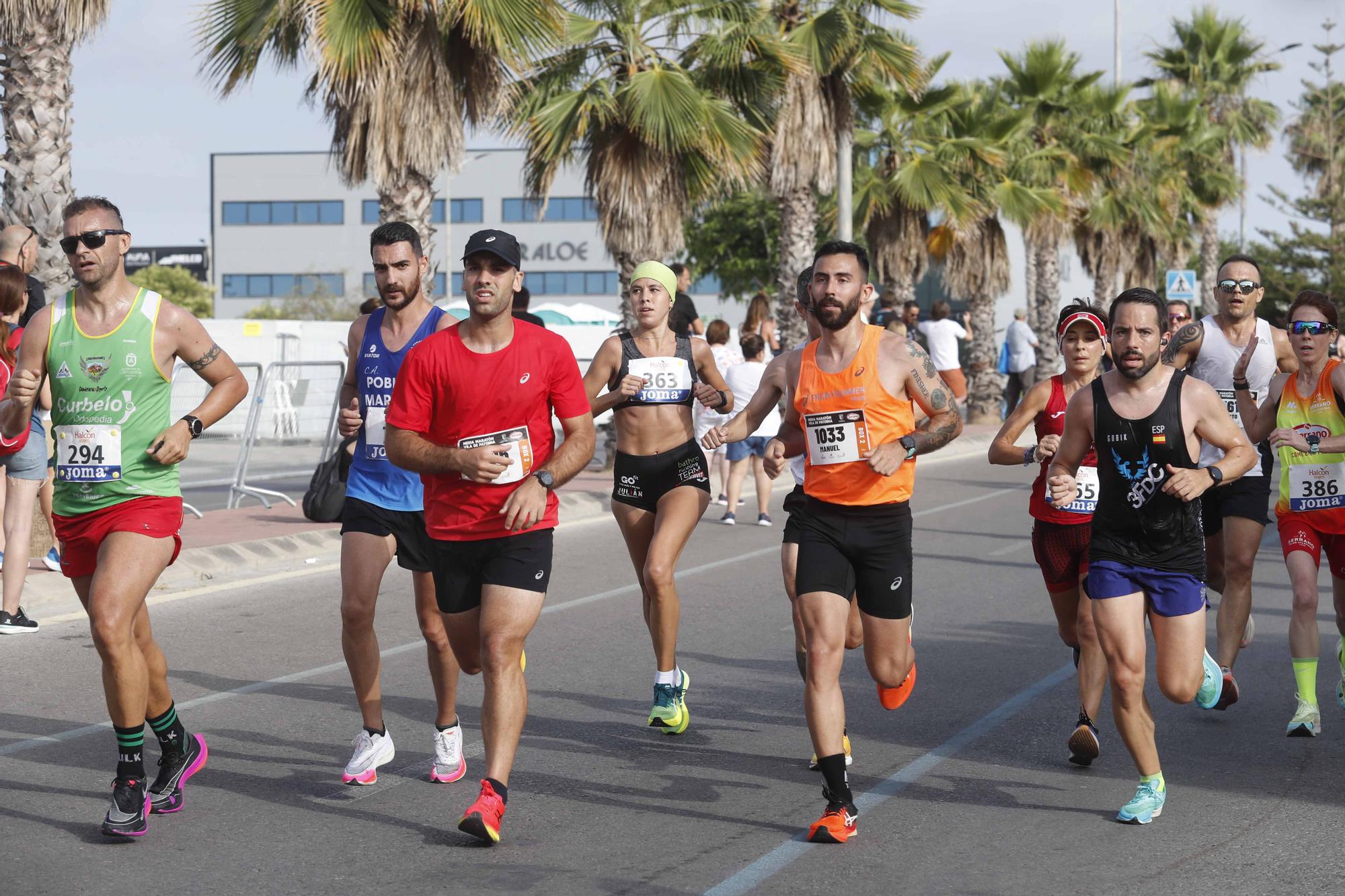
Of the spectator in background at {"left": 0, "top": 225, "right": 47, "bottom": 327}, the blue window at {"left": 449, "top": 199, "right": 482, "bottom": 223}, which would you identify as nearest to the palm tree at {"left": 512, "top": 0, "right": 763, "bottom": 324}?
the spectator in background at {"left": 0, "top": 225, "right": 47, "bottom": 327}

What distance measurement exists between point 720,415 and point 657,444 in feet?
25.1

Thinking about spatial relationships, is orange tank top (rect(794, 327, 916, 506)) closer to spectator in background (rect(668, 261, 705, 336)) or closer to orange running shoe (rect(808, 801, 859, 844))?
orange running shoe (rect(808, 801, 859, 844))

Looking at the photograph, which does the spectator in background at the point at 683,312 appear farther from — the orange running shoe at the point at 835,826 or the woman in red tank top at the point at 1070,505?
the orange running shoe at the point at 835,826

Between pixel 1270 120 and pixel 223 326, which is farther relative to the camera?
pixel 1270 120

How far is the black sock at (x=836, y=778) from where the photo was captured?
5.20 metres

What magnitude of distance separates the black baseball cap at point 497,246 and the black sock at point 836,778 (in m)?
1.99

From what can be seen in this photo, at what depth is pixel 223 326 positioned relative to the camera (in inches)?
1187

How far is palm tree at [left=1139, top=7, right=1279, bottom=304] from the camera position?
46.2 meters

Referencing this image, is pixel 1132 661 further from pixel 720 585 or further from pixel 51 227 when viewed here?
pixel 51 227

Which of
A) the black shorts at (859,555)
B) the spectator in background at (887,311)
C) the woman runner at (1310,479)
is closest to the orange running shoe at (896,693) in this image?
the black shorts at (859,555)

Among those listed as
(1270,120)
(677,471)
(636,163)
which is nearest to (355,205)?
(1270,120)

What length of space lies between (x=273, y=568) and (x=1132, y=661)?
8000mm

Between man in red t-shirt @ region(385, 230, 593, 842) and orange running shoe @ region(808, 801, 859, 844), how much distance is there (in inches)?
41.2

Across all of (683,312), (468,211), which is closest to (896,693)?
(683,312)
